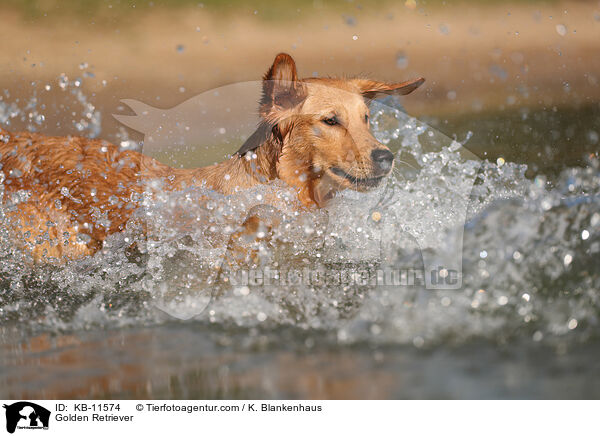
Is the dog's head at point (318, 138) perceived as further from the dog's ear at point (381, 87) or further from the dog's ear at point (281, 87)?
the dog's ear at point (381, 87)

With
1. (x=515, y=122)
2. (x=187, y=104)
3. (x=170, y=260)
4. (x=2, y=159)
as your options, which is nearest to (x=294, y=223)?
(x=170, y=260)

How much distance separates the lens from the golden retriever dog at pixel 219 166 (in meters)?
3.06

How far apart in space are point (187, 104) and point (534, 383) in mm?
2415

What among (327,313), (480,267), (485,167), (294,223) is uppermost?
(485,167)

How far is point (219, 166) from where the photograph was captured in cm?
330

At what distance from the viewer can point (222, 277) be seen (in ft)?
9.62

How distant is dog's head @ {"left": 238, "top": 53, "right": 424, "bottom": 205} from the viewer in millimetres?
3012

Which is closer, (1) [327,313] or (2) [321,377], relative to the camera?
(2) [321,377]

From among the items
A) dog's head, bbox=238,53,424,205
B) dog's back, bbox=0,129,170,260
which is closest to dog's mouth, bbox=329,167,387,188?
dog's head, bbox=238,53,424,205
